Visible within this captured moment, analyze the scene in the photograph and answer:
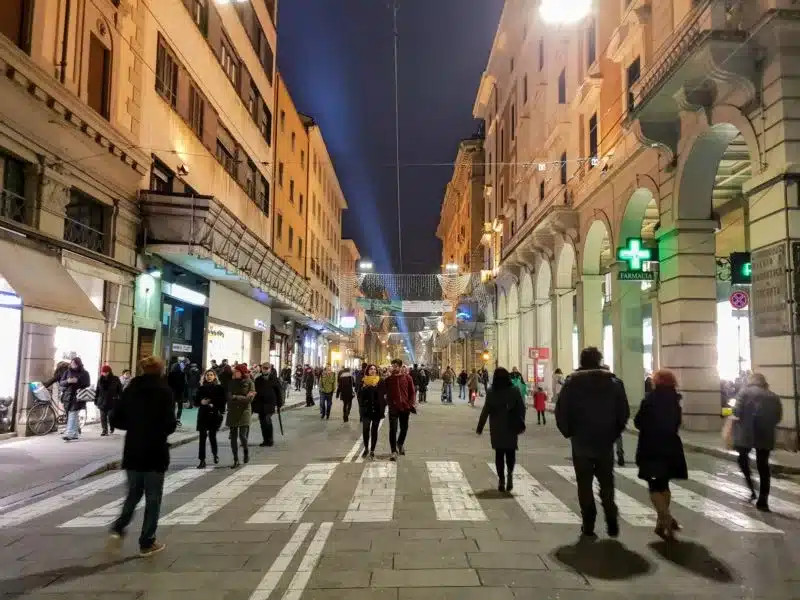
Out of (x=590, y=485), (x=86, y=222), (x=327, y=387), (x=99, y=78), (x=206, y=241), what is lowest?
(x=590, y=485)

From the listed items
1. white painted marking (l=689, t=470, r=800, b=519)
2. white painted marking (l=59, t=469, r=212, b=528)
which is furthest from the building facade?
white painted marking (l=59, t=469, r=212, b=528)

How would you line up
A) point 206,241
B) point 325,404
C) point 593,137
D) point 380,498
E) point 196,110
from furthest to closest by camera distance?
point 593,137 < point 196,110 < point 325,404 < point 206,241 < point 380,498

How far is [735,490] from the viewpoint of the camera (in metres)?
9.38

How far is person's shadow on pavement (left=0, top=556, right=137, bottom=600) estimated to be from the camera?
5.03 metres

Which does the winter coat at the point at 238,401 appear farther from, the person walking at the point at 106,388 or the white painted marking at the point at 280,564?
the white painted marking at the point at 280,564

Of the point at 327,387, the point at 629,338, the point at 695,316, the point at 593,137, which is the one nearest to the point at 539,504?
the point at 695,316

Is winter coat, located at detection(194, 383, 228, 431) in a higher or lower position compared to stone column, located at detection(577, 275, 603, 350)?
lower

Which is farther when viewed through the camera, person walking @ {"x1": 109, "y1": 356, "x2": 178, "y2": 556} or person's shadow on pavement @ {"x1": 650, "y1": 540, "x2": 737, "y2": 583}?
person walking @ {"x1": 109, "y1": 356, "x2": 178, "y2": 556}

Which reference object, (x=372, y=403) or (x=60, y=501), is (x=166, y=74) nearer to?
(x=372, y=403)

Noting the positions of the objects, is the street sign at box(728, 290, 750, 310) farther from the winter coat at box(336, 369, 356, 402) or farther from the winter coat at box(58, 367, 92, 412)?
the winter coat at box(58, 367, 92, 412)

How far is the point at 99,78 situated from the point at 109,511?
12.2 metres

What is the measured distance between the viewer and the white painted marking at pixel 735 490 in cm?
800

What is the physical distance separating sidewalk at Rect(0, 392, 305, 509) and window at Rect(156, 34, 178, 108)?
10456 millimetres

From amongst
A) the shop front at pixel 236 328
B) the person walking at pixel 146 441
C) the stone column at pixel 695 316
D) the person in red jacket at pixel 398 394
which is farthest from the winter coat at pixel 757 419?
the shop front at pixel 236 328
